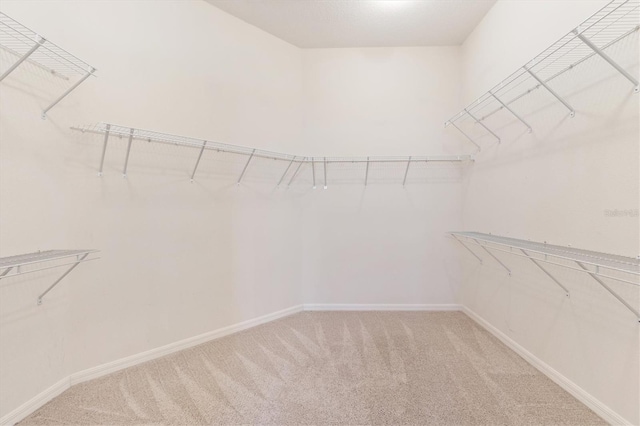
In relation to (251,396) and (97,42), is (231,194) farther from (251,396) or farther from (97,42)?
(251,396)

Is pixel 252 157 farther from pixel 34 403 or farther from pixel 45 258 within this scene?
pixel 34 403

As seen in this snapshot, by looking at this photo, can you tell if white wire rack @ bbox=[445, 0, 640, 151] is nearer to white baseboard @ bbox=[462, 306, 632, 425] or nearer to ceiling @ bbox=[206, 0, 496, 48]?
ceiling @ bbox=[206, 0, 496, 48]

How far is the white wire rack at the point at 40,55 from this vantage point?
1.41 meters

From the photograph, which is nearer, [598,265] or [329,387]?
[598,265]

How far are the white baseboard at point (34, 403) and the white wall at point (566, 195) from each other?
2.83 metres

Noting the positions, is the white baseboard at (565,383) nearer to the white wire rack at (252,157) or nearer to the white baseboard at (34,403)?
the white wire rack at (252,157)

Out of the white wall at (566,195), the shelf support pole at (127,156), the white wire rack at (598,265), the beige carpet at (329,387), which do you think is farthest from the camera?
the shelf support pole at (127,156)

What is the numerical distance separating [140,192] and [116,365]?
1.12 meters

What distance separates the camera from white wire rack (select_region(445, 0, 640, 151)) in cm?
126

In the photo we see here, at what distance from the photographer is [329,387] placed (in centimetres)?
170

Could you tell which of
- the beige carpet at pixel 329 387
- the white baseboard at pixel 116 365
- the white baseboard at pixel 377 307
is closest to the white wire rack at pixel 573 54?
the beige carpet at pixel 329 387

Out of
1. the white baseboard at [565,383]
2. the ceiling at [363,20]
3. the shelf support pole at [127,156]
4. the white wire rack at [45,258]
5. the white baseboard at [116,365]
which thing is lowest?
the white baseboard at [116,365]

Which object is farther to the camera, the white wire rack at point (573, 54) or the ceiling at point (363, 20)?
the ceiling at point (363, 20)

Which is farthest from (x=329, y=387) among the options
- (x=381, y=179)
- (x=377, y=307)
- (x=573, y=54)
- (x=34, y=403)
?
(x=573, y=54)
